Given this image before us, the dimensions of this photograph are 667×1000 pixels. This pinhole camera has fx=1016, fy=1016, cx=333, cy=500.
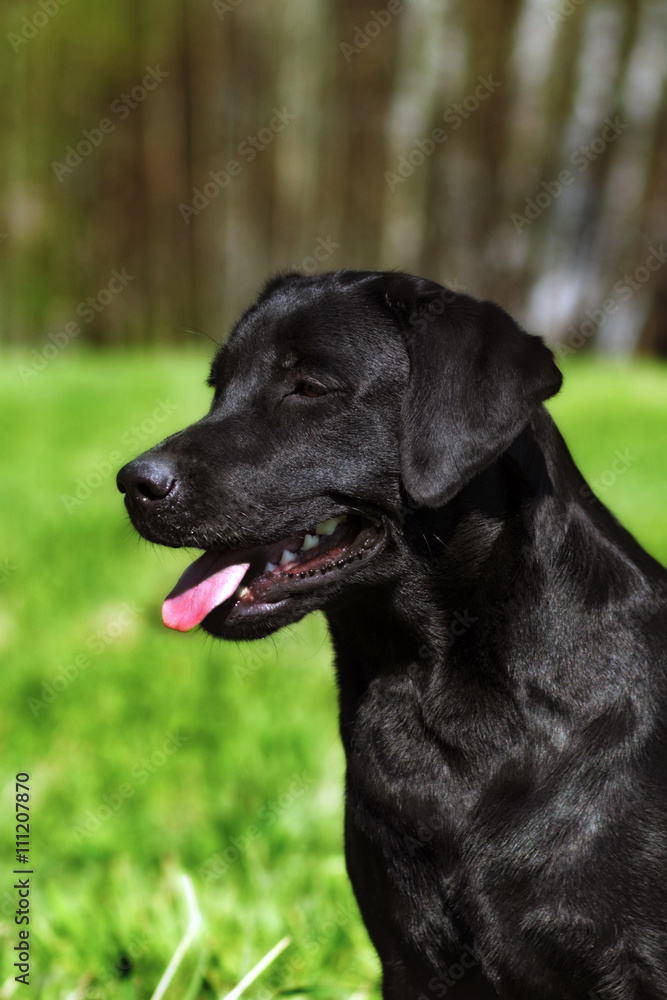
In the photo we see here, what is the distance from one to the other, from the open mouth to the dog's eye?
0.26m

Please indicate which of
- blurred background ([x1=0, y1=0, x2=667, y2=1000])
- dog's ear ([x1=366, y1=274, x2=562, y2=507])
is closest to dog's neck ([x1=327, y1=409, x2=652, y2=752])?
dog's ear ([x1=366, y1=274, x2=562, y2=507])

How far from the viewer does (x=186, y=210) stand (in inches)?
408

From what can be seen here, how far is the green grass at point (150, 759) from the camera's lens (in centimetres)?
284

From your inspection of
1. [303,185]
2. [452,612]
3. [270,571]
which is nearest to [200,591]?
[270,571]

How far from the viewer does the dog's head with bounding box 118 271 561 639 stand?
1984mm

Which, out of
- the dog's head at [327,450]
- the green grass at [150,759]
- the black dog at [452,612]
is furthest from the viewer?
the green grass at [150,759]

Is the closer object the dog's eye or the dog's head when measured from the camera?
the dog's head

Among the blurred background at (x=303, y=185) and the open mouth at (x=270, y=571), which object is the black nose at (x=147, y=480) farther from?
the blurred background at (x=303, y=185)

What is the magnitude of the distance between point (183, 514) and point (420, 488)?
1.64 ft

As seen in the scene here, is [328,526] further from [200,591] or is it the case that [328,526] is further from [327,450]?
[200,591]

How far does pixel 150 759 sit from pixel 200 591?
2.11 meters

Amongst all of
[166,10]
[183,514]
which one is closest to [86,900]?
[183,514]

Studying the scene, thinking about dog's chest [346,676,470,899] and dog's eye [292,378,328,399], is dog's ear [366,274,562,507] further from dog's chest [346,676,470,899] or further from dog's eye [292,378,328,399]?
dog's chest [346,676,470,899]

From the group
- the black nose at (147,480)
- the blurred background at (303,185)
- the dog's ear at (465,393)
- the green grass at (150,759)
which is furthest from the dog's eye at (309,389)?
the blurred background at (303,185)
